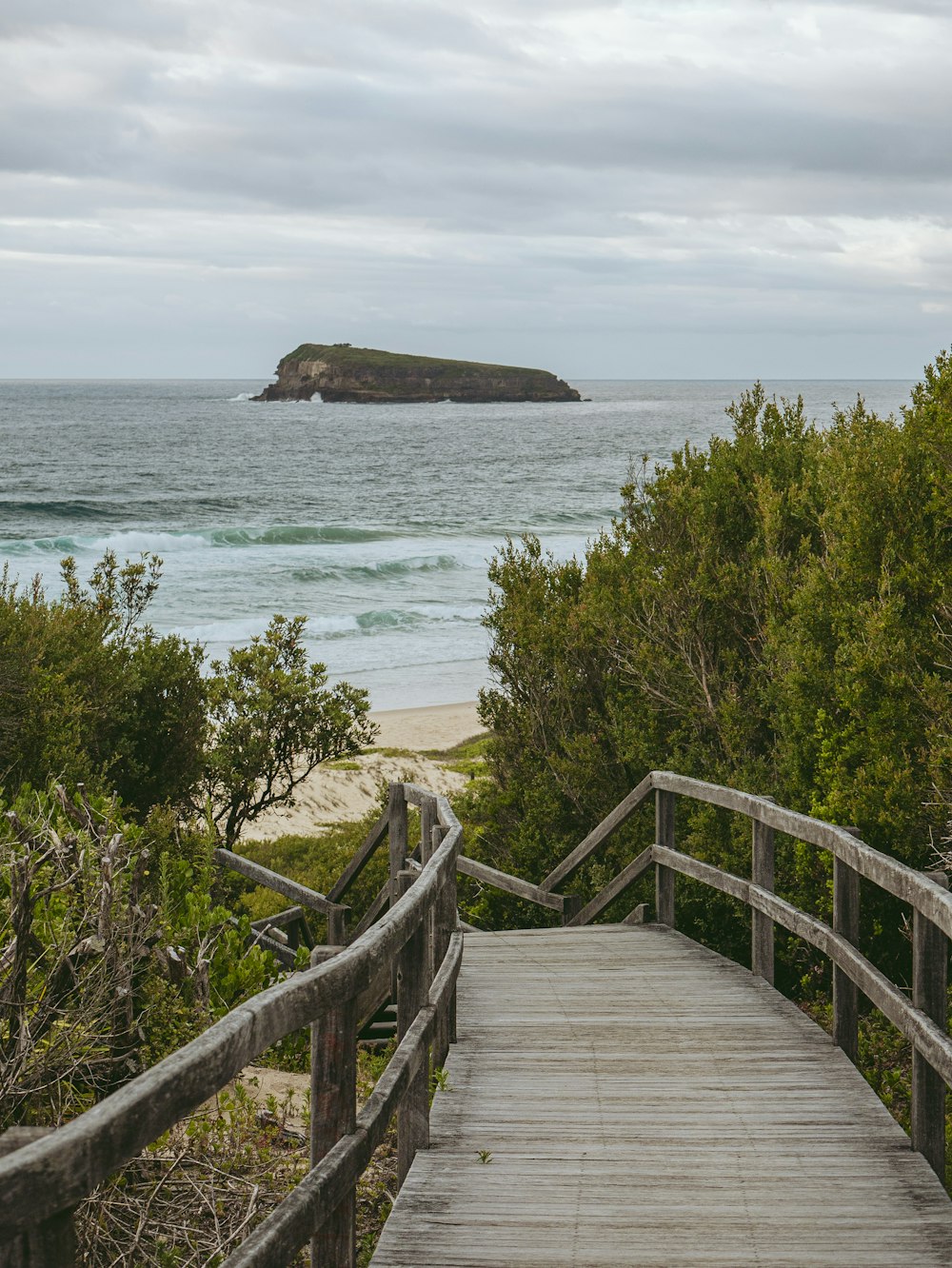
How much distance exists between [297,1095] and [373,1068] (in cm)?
82

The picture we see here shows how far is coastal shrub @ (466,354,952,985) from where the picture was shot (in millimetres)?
6738

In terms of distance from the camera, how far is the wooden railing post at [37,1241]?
150 cm

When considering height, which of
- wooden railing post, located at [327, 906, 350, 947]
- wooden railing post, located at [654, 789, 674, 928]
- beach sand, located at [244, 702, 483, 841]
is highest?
wooden railing post, located at [654, 789, 674, 928]

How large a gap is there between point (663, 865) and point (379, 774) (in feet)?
36.5

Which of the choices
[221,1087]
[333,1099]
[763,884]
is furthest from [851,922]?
[221,1087]

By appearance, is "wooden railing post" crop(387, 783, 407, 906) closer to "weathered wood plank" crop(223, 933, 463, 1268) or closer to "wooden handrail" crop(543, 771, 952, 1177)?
"wooden handrail" crop(543, 771, 952, 1177)

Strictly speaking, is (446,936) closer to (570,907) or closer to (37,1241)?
(570,907)

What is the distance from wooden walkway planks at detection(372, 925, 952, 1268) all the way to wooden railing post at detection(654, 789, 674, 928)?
4.54ft

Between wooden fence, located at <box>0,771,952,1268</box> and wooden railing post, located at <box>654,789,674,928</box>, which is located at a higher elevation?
wooden fence, located at <box>0,771,952,1268</box>

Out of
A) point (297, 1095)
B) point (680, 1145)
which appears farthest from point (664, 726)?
point (680, 1145)

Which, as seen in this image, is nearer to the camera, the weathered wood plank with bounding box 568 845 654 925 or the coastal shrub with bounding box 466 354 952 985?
the coastal shrub with bounding box 466 354 952 985

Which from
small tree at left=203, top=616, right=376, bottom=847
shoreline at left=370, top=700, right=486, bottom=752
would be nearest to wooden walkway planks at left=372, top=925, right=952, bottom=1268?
small tree at left=203, top=616, right=376, bottom=847

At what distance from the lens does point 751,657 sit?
912 cm

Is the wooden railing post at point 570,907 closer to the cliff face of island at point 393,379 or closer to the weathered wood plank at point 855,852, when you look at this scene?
the weathered wood plank at point 855,852
